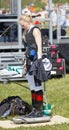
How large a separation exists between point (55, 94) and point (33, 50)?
3004 mm

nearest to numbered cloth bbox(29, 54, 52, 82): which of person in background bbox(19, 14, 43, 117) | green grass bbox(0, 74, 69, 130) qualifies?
person in background bbox(19, 14, 43, 117)

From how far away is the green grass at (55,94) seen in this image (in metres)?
9.13

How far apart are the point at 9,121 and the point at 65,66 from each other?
18.9 ft

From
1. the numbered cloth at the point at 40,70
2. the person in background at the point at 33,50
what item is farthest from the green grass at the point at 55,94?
the numbered cloth at the point at 40,70

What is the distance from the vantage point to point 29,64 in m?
8.31

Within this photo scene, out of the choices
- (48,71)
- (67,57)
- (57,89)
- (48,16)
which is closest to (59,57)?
(67,57)

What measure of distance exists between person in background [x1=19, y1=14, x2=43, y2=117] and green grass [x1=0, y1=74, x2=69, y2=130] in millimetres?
682

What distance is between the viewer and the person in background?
26.8 ft

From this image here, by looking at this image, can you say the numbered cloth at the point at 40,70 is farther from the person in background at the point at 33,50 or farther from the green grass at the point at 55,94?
the green grass at the point at 55,94

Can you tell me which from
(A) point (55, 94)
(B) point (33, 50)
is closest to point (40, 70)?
(B) point (33, 50)

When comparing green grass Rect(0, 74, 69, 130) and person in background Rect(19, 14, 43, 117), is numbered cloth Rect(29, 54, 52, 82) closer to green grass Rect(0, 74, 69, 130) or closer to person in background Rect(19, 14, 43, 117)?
person in background Rect(19, 14, 43, 117)

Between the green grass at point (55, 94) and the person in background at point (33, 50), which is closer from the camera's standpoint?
the person in background at point (33, 50)

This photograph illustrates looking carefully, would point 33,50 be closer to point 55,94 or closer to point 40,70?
point 40,70

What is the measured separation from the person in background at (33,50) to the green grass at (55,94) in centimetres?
68
